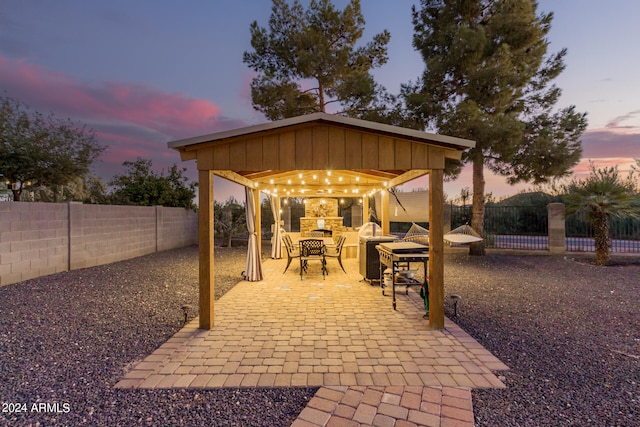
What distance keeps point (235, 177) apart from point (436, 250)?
3.49 m

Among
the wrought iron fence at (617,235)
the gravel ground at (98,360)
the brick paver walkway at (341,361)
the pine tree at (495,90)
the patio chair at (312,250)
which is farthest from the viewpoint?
the wrought iron fence at (617,235)

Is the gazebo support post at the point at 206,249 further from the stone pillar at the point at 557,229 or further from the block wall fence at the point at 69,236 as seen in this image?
the stone pillar at the point at 557,229

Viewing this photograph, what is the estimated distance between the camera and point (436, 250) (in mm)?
3758

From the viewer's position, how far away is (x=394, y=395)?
91.5 inches

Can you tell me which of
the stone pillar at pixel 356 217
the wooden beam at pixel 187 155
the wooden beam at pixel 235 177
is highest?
the wooden beam at pixel 187 155

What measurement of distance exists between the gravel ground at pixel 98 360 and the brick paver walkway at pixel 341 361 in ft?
0.55

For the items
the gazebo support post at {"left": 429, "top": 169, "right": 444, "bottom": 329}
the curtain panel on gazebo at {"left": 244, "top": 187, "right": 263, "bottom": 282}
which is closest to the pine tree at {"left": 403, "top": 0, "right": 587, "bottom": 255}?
the gazebo support post at {"left": 429, "top": 169, "right": 444, "bottom": 329}

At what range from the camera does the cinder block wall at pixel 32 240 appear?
547cm

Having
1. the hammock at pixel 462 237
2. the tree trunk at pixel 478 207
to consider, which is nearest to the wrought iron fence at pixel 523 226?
the tree trunk at pixel 478 207

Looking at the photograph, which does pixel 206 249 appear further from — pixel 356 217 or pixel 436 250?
pixel 356 217

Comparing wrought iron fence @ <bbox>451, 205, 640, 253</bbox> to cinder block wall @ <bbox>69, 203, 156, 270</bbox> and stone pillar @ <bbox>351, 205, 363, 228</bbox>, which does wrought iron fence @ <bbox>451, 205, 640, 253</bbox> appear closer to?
stone pillar @ <bbox>351, 205, 363, 228</bbox>

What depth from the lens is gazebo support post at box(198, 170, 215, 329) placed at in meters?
3.71

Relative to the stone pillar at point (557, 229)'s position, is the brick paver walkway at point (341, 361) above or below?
below

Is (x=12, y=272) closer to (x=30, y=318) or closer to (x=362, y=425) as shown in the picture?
(x=30, y=318)
